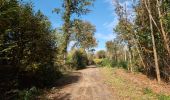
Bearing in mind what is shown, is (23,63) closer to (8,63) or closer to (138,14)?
(8,63)

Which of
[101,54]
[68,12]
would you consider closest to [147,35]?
[68,12]

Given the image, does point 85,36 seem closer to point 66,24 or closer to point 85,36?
point 85,36

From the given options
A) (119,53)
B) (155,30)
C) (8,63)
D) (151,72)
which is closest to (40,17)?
(8,63)

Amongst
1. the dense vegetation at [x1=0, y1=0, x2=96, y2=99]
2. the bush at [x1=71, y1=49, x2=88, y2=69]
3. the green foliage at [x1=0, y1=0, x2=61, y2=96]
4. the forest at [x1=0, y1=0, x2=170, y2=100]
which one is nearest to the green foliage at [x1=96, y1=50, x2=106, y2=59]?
the bush at [x1=71, y1=49, x2=88, y2=69]

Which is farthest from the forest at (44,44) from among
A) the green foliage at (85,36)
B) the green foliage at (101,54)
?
the green foliage at (101,54)

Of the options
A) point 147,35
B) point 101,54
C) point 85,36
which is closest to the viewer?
point 147,35

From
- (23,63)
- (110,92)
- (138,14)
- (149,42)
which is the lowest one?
(110,92)

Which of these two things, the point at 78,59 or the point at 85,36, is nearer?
the point at 78,59

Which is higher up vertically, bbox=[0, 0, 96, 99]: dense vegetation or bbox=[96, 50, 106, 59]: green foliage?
bbox=[96, 50, 106, 59]: green foliage

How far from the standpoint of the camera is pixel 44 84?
25.6 meters

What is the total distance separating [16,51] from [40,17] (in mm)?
4681

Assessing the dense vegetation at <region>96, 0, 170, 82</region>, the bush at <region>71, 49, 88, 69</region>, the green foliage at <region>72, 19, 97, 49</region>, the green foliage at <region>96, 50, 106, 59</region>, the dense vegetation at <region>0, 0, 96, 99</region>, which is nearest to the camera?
the dense vegetation at <region>0, 0, 96, 99</region>

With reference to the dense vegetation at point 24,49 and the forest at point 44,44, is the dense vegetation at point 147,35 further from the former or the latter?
the dense vegetation at point 24,49

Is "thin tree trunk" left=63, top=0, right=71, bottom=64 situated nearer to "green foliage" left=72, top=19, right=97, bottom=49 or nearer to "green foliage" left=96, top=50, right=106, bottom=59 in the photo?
"green foliage" left=72, top=19, right=97, bottom=49
